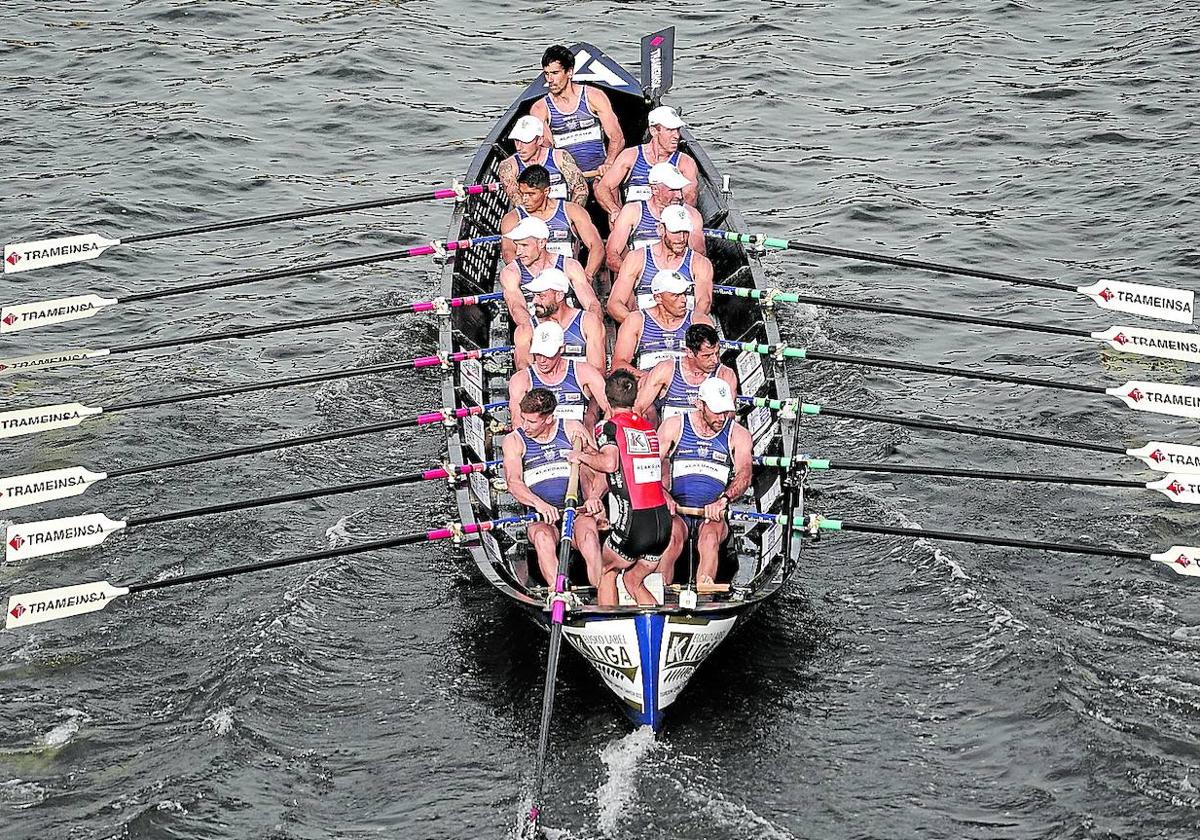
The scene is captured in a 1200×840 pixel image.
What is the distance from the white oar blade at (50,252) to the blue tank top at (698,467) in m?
5.61

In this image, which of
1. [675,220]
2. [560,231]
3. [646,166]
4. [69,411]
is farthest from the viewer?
A: [646,166]

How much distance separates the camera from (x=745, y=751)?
377 inches

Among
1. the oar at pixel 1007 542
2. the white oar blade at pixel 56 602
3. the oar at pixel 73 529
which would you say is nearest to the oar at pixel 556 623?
the oar at pixel 73 529

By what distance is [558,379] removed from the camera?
35.0 feet

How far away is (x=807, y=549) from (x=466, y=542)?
3382 mm

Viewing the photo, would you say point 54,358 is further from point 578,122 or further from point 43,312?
point 578,122

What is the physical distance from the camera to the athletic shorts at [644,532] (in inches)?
383

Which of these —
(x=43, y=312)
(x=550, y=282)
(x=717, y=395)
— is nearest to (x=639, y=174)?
(x=550, y=282)

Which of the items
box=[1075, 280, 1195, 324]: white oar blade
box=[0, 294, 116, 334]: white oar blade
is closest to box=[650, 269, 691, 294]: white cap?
box=[1075, 280, 1195, 324]: white oar blade

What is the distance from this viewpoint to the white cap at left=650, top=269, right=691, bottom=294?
35.7 feet

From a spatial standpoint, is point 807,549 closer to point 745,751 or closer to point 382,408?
point 745,751

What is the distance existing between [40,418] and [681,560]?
5218 mm

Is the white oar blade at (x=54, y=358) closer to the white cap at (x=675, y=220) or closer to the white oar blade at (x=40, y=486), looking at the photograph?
the white oar blade at (x=40, y=486)

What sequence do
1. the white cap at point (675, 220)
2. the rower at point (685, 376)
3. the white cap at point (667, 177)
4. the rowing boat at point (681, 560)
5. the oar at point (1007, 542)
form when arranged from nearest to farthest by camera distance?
the rowing boat at point (681, 560) → the oar at point (1007, 542) → the rower at point (685, 376) → the white cap at point (675, 220) → the white cap at point (667, 177)
